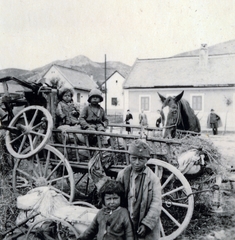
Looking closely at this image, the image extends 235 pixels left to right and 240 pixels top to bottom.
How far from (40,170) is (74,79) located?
62.6 feet

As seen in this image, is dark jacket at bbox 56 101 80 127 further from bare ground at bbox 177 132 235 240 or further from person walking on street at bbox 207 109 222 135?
person walking on street at bbox 207 109 222 135

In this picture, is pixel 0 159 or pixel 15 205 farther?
pixel 0 159

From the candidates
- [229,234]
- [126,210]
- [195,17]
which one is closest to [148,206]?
[126,210]

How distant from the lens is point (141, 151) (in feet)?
7.72

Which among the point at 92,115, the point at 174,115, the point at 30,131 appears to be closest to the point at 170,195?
the point at 174,115

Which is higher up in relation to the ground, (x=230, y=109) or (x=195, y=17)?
(x=195, y=17)

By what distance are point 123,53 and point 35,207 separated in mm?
2763

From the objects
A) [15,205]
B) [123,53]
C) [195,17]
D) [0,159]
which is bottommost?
[15,205]

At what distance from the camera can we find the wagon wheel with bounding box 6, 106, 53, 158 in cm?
380

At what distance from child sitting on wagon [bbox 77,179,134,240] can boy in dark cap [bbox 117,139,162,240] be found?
0.19 m

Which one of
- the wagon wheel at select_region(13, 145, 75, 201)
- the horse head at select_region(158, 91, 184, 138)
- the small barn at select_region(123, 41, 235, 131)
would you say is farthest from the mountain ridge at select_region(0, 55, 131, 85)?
the horse head at select_region(158, 91, 184, 138)

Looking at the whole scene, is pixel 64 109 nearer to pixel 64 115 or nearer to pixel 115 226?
pixel 64 115

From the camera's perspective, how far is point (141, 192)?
238cm

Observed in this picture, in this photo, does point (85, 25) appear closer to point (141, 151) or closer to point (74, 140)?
point (74, 140)
